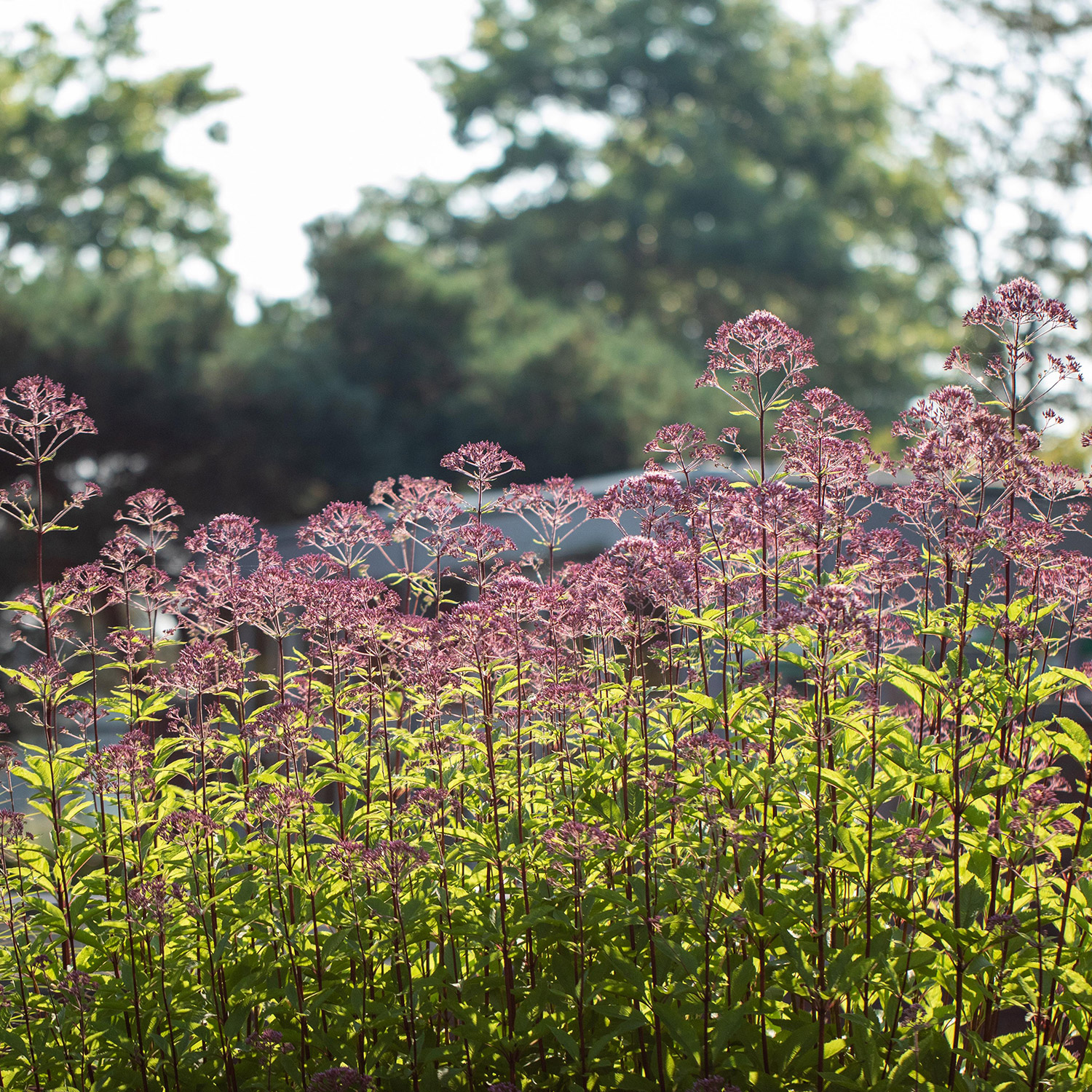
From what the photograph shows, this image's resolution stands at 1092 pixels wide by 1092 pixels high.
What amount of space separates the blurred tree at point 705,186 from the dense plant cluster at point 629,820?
28.0 meters

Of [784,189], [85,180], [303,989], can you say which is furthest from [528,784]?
[784,189]

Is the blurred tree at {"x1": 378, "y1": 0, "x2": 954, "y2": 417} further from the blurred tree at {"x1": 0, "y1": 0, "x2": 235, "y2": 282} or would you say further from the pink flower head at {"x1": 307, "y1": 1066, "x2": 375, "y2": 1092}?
the pink flower head at {"x1": 307, "y1": 1066, "x2": 375, "y2": 1092}

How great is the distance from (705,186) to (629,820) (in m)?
31.5

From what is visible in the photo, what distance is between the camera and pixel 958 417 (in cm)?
310

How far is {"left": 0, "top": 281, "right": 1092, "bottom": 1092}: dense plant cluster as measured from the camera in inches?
117

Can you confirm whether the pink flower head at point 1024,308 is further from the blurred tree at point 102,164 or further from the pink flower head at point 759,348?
the blurred tree at point 102,164

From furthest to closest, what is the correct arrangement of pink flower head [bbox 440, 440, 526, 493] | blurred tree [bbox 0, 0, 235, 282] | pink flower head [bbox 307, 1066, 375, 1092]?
blurred tree [bbox 0, 0, 235, 282], pink flower head [bbox 440, 440, 526, 493], pink flower head [bbox 307, 1066, 375, 1092]

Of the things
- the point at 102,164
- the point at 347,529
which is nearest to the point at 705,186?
the point at 102,164

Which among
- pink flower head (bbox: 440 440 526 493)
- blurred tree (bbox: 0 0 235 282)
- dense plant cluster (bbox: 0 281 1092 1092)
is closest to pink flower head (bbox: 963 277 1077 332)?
dense plant cluster (bbox: 0 281 1092 1092)

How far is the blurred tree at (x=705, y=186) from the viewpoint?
3183 centimetres

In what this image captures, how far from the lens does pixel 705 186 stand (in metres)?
32.2

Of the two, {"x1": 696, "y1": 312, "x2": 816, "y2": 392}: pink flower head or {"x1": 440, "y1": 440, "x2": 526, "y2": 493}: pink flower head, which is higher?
{"x1": 696, "y1": 312, "x2": 816, "y2": 392}: pink flower head

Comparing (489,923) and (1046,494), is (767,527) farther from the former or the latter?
(489,923)

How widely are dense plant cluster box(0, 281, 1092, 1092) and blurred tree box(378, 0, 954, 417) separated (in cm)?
2802
